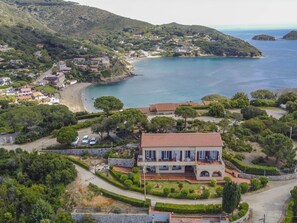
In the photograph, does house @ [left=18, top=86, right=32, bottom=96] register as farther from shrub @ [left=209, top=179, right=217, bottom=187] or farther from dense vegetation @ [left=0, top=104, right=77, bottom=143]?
shrub @ [left=209, top=179, right=217, bottom=187]

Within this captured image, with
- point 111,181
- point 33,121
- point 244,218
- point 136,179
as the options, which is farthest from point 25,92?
point 244,218

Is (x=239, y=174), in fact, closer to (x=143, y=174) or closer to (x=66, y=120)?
(x=143, y=174)

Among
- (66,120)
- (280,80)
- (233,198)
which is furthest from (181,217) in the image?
(280,80)

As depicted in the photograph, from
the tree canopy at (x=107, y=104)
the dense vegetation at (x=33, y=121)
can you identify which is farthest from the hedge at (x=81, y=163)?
the tree canopy at (x=107, y=104)

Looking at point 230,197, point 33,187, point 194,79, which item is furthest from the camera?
point 194,79

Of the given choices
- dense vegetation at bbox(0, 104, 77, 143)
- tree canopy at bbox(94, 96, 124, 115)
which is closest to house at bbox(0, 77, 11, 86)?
dense vegetation at bbox(0, 104, 77, 143)

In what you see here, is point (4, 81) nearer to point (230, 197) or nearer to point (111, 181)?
point (111, 181)
